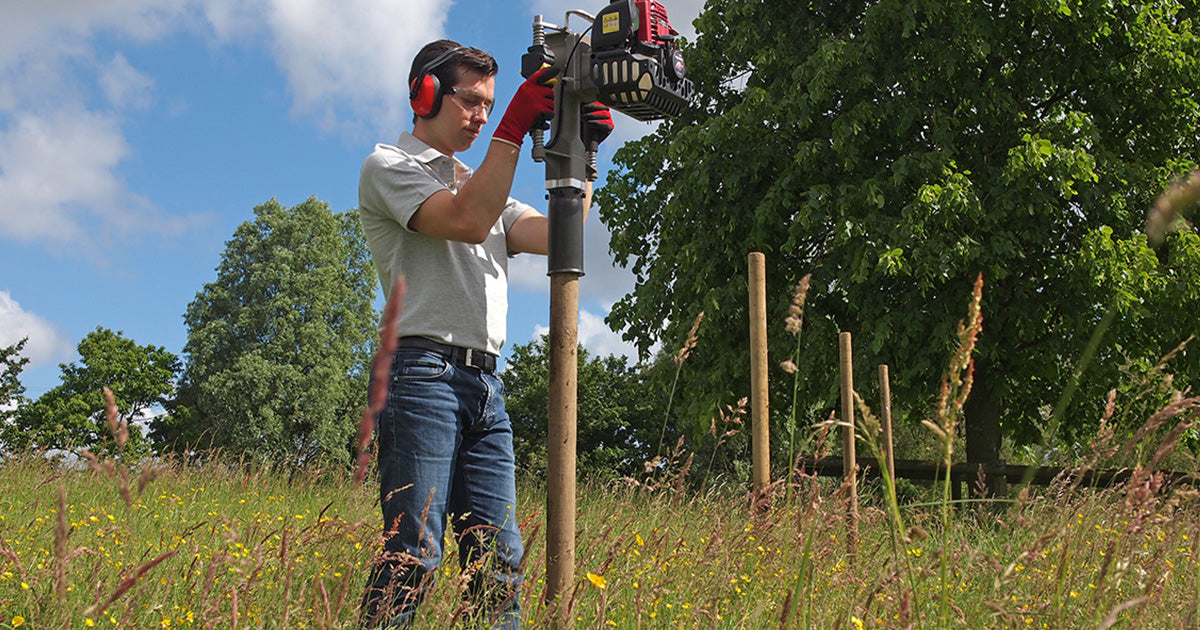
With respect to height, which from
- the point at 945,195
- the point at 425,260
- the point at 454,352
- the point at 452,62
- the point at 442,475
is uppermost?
the point at 945,195

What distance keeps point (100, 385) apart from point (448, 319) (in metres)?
42.9

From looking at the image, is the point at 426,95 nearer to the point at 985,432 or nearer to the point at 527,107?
the point at 527,107

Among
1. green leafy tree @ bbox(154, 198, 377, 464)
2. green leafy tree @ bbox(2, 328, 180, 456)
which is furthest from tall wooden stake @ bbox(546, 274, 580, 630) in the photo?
green leafy tree @ bbox(2, 328, 180, 456)

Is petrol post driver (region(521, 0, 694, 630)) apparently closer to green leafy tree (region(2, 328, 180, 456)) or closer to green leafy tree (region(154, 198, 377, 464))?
green leafy tree (region(154, 198, 377, 464))

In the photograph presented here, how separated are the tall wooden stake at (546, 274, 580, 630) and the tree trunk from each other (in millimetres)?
11598

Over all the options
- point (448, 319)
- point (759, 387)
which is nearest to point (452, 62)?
point (448, 319)

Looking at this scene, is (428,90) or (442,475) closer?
(442,475)

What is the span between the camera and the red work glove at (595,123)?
274 cm

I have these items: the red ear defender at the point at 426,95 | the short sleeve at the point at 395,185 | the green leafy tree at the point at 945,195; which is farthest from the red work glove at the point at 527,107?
the green leafy tree at the point at 945,195

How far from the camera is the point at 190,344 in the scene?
32906 mm

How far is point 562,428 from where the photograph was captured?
105 inches

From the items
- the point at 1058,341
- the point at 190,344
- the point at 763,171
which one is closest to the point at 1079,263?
the point at 1058,341

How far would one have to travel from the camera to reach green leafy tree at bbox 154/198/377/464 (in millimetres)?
30406

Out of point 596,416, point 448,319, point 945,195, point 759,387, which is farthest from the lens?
point 596,416
